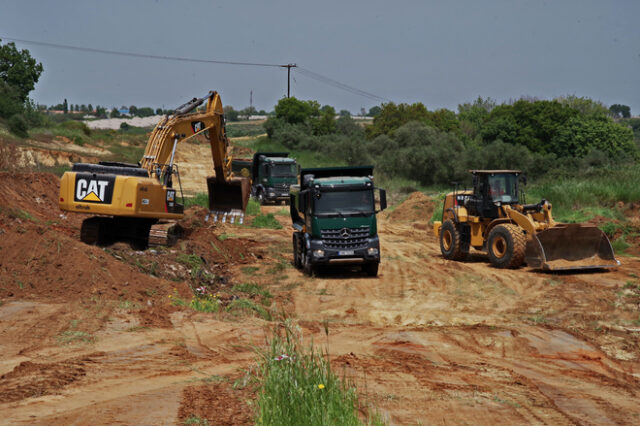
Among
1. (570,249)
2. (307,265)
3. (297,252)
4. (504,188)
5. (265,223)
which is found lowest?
(307,265)

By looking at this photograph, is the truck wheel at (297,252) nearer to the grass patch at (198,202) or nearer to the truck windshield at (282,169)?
the grass patch at (198,202)

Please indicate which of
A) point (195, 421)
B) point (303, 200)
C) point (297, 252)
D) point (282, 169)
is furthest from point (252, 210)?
point (195, 421)

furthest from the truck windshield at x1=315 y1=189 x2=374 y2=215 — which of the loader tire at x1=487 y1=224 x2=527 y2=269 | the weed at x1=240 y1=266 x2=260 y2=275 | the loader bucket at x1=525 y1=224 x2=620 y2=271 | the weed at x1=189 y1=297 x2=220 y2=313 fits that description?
the weed at x1=189 y1=297 x2=220 y2=313

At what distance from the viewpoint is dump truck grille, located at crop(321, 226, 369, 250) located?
56.8 ft

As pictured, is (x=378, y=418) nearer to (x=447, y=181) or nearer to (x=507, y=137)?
(x=447, y=181)

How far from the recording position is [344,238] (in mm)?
17312

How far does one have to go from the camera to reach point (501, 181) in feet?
64.3

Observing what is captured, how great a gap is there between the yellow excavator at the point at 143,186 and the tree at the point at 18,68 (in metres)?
54.8

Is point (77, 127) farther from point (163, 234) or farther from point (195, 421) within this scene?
point (195, 421)

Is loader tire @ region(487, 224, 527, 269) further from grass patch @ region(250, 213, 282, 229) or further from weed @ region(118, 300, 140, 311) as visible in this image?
grass patch @ region(250, 213, 282, 229)

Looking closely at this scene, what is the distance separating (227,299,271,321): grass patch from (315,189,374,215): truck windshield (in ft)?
13.6

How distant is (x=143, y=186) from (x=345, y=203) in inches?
200

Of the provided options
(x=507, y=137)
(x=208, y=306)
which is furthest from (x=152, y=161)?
(x=507, y=137)

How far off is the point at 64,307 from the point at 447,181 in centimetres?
4125
